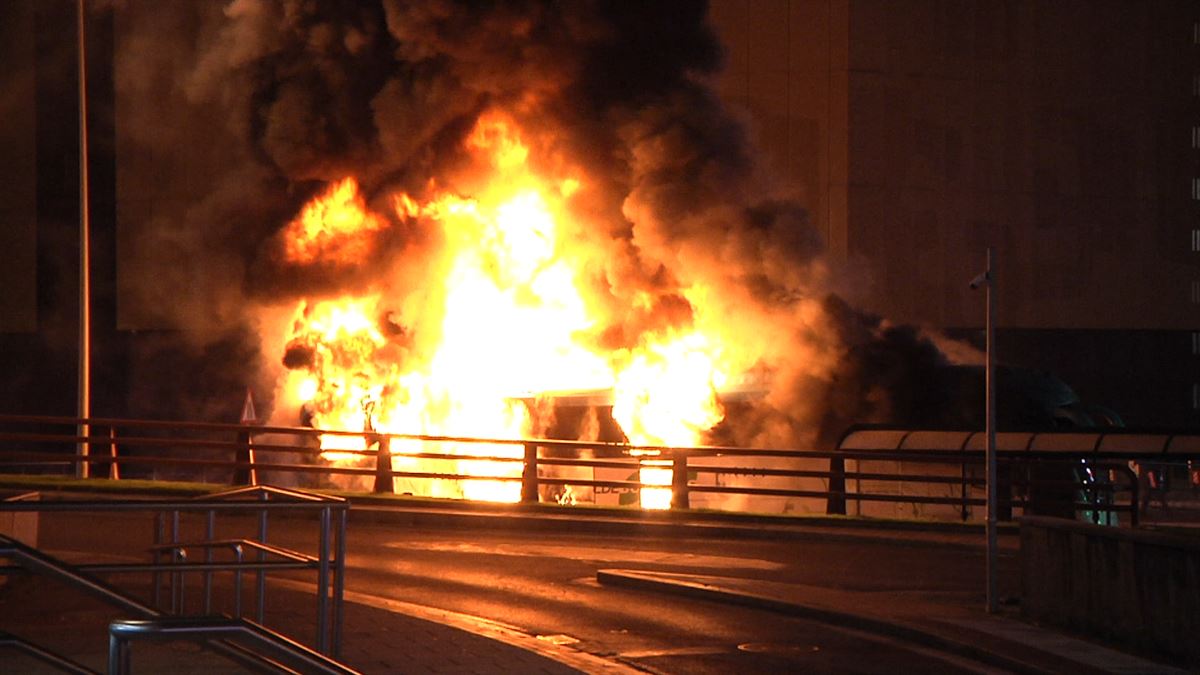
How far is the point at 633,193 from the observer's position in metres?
27.0

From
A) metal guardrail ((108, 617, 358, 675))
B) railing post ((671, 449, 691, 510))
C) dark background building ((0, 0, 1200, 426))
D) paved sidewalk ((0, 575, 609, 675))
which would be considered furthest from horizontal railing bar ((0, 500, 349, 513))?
dark background building ((0, 0, 1200, 426))

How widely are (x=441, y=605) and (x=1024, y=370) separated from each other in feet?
59.9

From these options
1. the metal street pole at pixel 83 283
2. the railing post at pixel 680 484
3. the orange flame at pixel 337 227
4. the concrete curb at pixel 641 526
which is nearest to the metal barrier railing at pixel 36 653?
the concrete curb at pixel 641 526

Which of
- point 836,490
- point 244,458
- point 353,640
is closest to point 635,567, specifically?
point 353,640

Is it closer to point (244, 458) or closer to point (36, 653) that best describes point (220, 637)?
point (36, 653)

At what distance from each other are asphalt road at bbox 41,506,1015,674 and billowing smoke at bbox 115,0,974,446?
26.7 feet

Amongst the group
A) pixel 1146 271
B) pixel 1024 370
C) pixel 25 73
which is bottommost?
pixel 1024 370

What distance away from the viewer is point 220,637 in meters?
5.07

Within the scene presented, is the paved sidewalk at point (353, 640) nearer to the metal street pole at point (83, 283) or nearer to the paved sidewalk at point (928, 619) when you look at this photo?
the paved sidewalk at point (928, 619)

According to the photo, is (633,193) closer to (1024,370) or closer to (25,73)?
(1024,370)

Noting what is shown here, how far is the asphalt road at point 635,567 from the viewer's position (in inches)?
441

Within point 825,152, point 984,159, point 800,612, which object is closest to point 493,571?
point 800,612

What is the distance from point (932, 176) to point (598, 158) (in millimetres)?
9233

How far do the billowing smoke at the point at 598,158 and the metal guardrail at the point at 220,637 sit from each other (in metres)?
21.7
